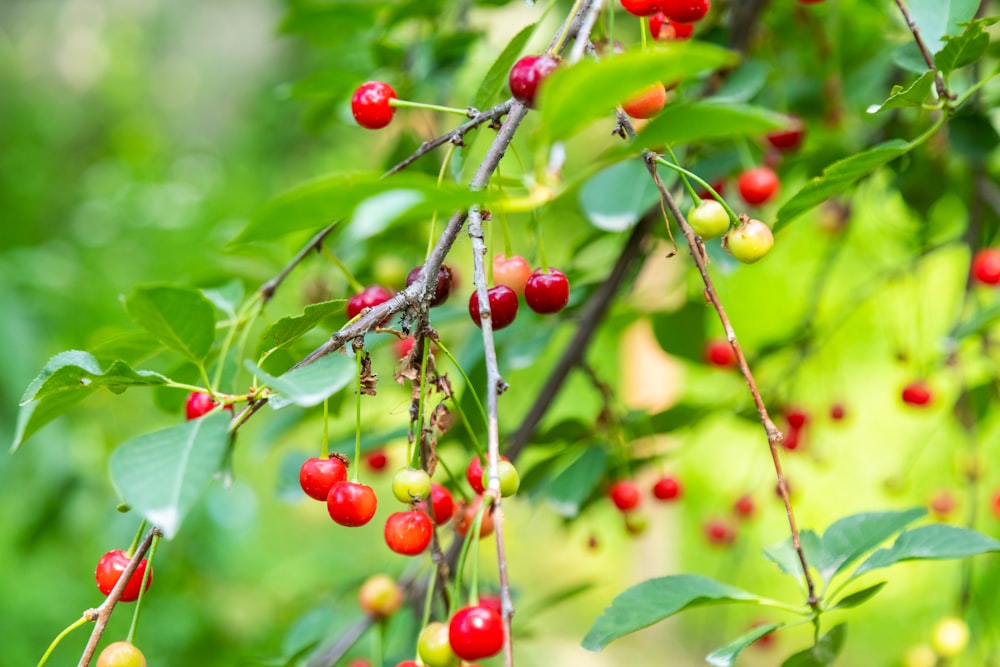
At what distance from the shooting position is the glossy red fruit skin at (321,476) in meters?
0.61

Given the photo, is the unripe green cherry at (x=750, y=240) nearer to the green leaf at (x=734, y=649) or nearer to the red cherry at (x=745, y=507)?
the green leaf at (x=734, y=649)

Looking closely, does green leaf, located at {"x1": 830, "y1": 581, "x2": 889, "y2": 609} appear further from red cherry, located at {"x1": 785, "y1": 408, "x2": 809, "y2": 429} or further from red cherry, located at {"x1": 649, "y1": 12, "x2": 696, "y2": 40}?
red cherry, located at {"x1": 785, "y1": 408, "x2": 809, "y2": 429}

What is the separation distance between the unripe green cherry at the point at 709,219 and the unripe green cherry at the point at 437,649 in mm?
315

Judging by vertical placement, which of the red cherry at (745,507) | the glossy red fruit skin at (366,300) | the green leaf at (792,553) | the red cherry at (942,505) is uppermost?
the glossy red fruit skin at (366,300)

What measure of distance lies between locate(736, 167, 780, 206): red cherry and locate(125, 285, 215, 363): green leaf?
68 centimetres

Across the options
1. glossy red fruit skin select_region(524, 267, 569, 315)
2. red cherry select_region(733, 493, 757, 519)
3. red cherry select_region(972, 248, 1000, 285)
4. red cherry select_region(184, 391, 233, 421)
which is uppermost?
glossy red fruit skin select_region(524, 267, 569, 315)

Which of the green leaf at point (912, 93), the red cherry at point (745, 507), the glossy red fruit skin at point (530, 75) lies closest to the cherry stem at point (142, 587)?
the glossy red fruit skin at point (530, 75)

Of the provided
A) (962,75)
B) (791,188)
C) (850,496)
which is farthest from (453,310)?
(850,496)

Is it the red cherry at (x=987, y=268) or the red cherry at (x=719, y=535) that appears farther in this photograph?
the red cherry at (x=719, y=535)

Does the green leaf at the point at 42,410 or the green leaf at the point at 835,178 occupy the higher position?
the green leaf at the point at 42,410

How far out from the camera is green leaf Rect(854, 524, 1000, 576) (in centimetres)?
61

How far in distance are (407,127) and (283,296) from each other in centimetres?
87

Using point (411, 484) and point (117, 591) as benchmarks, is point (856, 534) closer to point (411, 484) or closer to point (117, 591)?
point (411, 484)

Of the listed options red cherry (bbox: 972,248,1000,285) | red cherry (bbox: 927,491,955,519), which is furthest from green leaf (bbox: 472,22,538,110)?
red cherry (bbox: 927,491,955,519)
